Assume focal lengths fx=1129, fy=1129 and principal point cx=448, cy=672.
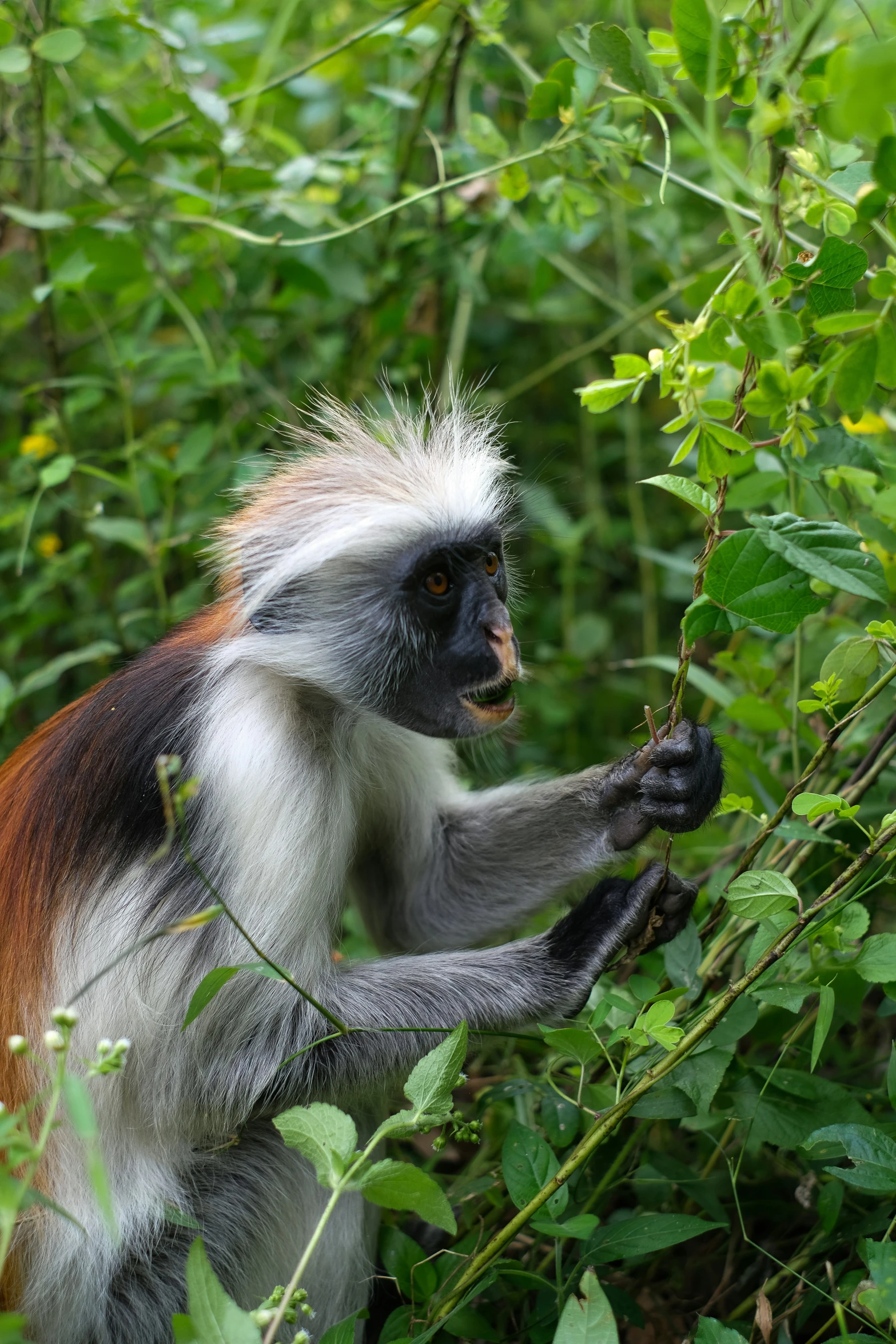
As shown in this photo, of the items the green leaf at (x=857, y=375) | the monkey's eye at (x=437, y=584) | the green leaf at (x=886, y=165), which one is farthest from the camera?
the monkey's eye at (x=437, y=584)

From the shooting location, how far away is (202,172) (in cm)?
461

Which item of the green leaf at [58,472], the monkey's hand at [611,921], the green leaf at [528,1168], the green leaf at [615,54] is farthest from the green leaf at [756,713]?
the green leaf at [58,472]

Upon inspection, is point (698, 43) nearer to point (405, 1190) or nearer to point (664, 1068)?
point (664, 1068)

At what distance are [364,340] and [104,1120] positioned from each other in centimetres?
400

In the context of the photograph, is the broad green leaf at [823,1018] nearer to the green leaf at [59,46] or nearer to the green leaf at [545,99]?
the green leaf at [545,99]

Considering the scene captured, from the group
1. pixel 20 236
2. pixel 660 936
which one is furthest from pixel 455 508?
pixel 20 236

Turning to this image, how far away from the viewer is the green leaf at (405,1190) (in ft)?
7.04

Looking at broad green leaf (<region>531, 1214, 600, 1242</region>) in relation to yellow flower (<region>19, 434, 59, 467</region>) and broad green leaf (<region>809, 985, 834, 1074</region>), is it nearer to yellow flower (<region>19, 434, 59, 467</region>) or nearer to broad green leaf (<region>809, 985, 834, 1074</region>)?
broad green leaf (<region>809, 985, 834, 1074</region>)

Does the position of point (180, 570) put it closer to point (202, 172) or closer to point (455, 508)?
point (202, 172)

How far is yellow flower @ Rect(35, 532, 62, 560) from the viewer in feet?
18.2

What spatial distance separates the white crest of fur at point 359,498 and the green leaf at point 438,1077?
1448mm

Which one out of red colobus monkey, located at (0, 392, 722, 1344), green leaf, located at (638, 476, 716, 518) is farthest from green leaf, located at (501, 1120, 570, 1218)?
green leaf, located at (638, 476, 716, 518)

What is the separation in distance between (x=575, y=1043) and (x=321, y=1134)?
69 centimetres

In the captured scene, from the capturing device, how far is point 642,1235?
275cm
